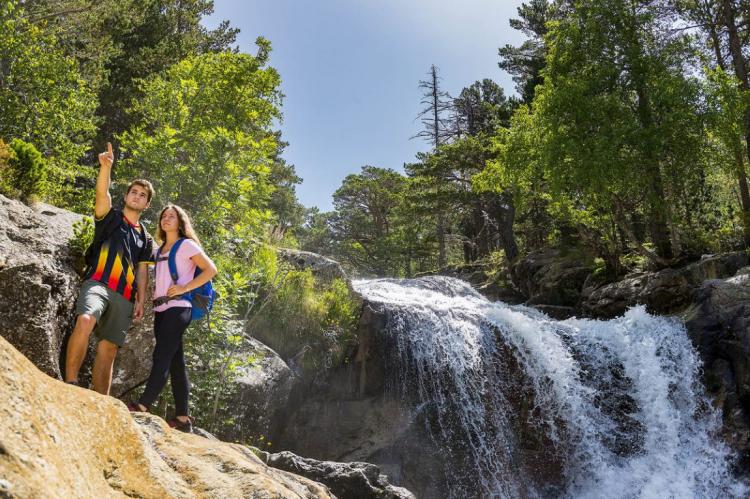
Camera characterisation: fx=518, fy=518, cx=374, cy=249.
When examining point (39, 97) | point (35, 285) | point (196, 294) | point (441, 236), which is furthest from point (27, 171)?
point (441, 236)

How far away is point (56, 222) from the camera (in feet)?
18.3

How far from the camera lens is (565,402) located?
10328 millimetres

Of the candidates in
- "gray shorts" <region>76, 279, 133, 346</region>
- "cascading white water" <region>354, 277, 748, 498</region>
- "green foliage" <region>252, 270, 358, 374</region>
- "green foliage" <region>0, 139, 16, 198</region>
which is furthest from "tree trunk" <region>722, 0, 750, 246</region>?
"green foliage" <region>0, 139, 16, 198</region>

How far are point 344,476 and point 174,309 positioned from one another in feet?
10.7

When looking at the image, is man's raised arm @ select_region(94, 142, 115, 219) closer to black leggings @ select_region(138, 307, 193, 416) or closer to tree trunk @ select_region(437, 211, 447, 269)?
black leggings @ select_region(138, 307, 193, 416)

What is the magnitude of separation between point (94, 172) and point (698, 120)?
1540 cm

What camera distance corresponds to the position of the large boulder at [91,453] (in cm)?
134

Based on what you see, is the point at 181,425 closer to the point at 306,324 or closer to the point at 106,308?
the point at 106,308

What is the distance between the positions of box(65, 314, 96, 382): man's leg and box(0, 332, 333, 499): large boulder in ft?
3.86

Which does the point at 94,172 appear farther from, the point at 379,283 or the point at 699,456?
the point at 699,456

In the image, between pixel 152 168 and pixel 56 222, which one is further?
pixel 152 168

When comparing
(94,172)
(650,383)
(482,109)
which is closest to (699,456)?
(650,383)

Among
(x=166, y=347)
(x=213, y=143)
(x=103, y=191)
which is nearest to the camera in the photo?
(x=166, y=347)

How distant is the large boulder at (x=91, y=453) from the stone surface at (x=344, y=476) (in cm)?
349
